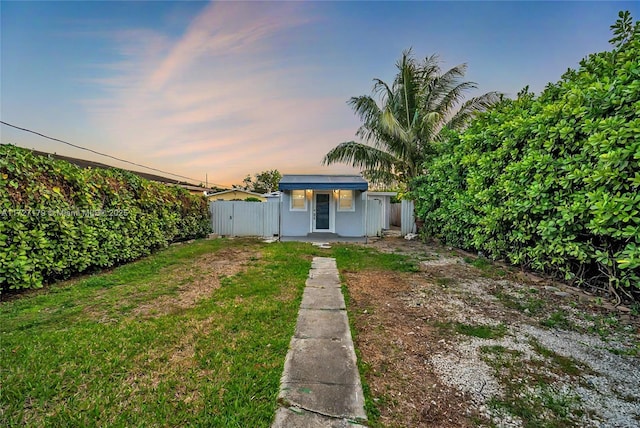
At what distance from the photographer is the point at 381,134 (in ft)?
39.4

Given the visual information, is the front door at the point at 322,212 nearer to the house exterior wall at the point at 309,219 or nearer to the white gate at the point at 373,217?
the house exterior wall at the point at 309,219

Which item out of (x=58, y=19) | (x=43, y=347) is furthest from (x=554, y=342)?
(x=58, y=19)

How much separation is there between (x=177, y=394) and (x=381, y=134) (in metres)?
12.0

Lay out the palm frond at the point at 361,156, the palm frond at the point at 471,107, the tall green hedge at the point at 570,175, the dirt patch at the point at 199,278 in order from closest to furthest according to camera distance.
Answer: the tall green hedge at the point at 570,175, the dirt patch at the point at 199,278, the palm frond at the point at 471,107, the palm frond at the point at 361,156

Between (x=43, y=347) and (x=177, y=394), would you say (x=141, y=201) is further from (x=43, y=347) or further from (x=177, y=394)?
(x=177, y=394)

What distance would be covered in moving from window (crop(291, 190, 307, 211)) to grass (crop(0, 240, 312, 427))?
737 cm

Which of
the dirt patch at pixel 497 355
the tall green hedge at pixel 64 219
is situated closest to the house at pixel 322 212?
the tall green hedge at pixel 64 219

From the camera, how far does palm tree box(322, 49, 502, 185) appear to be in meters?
11.4

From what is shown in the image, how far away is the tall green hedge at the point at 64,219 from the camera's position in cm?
381

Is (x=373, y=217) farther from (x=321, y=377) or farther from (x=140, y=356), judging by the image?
(x=140, y=356)

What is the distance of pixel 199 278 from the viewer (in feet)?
17.3

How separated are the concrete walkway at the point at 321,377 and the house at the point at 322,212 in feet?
26.7

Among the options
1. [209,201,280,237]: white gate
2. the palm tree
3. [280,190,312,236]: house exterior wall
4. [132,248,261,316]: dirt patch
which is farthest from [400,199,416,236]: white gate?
[132,248,261,316]: dirt patch

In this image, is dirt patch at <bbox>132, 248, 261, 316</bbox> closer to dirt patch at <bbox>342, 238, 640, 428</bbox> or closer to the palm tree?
dirt patch at <bbox>342, 238, 640, 428</bbox>
